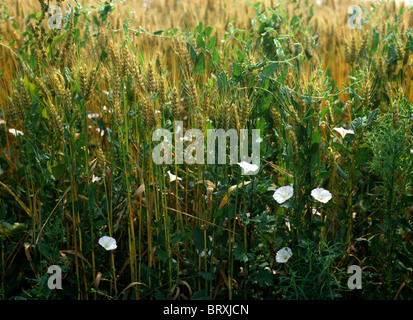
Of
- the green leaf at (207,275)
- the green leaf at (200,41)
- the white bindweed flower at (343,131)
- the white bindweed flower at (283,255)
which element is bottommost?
the green leaf at (207,275)

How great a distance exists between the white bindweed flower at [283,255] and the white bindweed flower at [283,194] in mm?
165

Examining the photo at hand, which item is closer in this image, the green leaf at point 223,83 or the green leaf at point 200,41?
the green leaf at point 223,83

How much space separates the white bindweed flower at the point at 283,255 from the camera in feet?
5.01

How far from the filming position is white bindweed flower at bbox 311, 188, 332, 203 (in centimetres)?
150

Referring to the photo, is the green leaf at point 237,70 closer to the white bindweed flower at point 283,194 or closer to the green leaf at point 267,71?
the green leaf at point 267,71

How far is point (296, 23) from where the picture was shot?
269 centimetres

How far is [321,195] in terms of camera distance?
1.52 m

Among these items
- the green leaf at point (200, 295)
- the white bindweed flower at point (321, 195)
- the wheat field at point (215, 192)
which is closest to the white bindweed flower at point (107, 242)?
the wheat field at point (215, 192)
